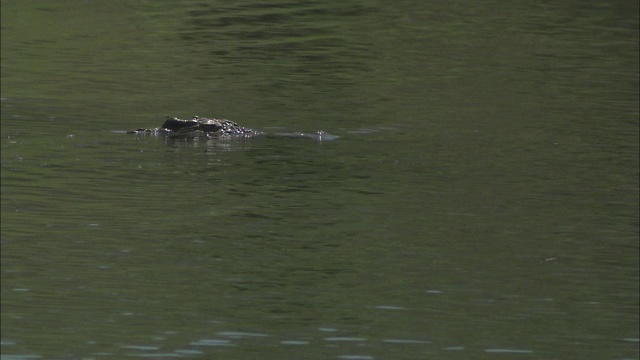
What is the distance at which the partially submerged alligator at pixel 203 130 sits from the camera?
1398cm

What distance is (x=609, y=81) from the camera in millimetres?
17438

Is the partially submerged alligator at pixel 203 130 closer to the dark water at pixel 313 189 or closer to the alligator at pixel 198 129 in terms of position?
the alligator at pixel 198 129

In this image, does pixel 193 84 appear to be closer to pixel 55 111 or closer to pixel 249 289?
pixel 55 111

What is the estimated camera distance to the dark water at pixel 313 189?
916cm

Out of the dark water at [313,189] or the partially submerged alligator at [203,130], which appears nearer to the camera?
the dark water at [313,189]

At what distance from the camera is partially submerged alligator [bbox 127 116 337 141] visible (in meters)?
14.0

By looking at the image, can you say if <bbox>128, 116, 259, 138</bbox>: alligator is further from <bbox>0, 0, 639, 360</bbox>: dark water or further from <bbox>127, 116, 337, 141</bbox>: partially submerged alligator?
<bbox>0, 0, 639, 360</bbox>: dark water

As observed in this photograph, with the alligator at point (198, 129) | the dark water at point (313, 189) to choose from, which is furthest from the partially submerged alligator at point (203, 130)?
the dark water at point (313, 189)

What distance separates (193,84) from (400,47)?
3.79 m

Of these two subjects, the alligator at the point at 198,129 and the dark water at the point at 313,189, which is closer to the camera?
the dark water at the point at 313,189

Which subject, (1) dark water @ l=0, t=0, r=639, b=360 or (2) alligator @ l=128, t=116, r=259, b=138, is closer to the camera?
(1) dark water @ l=0, t=0, r=639, b=360

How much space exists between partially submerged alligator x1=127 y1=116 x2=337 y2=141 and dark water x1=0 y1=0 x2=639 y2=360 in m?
0.18

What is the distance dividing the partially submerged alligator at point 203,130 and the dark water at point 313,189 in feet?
0.58

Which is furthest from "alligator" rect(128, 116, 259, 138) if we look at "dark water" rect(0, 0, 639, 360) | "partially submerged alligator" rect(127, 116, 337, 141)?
"dark water" rect(0, 0, 639, 360)
